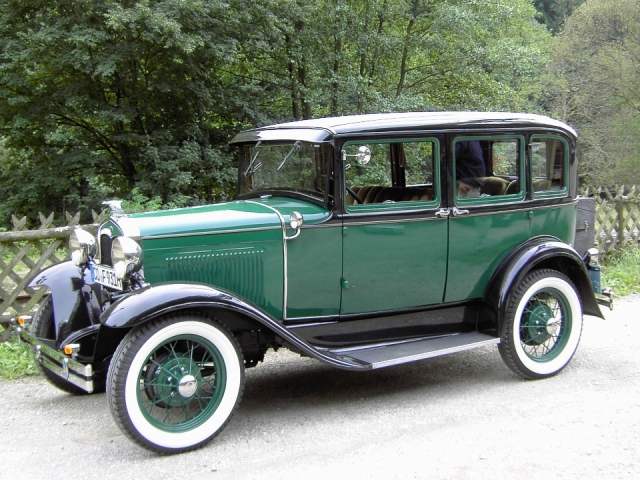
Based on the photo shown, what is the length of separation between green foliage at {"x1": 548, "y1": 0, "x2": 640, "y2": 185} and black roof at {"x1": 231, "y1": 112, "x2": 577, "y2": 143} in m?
24.6

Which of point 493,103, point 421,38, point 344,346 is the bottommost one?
point 344,346

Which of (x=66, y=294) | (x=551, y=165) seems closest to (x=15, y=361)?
(x=66, y=294)

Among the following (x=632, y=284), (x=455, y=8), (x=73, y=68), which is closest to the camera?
(x=632, y=284)

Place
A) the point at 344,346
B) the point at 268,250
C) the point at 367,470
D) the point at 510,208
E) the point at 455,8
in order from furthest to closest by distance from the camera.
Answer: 1. the point at 455,8
2. the point at 510,208
3. the point at 344,346
4. the point at 268,250
5. the point at 367,470

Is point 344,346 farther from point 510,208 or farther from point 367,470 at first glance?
point 510,208

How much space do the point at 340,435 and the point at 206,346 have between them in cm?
97

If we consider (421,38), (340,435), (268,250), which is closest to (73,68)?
(421,38)

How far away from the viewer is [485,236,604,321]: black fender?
475cm

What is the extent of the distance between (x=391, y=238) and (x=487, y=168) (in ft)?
3.47

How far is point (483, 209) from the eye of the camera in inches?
189

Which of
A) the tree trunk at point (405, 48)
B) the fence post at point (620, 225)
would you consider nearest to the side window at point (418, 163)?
the fence post at point (620, 225)

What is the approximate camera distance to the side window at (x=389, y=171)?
14.6 ft

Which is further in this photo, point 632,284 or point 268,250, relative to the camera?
point 632,284

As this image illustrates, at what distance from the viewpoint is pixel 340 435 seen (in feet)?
12.9
